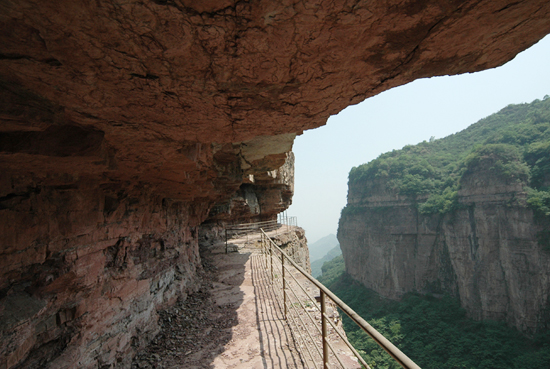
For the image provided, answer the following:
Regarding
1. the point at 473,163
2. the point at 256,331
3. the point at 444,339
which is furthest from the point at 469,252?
the point at 256,331

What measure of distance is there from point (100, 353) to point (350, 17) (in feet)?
13.8

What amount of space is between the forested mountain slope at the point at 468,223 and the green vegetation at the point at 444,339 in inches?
56.9

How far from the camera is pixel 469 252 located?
29.8 m

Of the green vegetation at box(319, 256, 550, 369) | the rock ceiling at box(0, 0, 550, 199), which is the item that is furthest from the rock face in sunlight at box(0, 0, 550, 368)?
the green vegetation at box(319, 256, 550, 369)

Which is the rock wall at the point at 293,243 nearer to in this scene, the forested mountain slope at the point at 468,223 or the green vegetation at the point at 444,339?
the green vegetation at the point at 444,339

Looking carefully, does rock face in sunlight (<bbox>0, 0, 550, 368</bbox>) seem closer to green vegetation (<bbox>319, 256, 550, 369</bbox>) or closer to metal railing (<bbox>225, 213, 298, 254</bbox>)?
metal railing (<bbox>225, 213, 298, 254</bbox>)

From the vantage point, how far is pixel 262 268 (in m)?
7.20

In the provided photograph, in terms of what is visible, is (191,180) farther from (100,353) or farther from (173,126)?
(100,353)

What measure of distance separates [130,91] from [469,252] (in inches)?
1515

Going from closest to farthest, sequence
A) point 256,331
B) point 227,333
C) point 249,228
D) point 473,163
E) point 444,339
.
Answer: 1. point 256,331
2. point 227,333
3. point 249,228
4. point 444,339
5. point 473,163

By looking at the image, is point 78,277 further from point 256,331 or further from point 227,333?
point 256,331

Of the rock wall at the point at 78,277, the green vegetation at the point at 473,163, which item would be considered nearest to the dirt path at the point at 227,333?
the rock wall at the point at 78,277

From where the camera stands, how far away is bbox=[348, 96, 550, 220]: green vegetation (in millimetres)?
27500

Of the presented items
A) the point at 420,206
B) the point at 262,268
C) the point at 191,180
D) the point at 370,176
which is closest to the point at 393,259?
the point at 420,206
